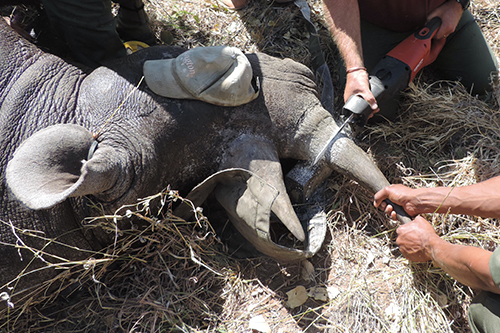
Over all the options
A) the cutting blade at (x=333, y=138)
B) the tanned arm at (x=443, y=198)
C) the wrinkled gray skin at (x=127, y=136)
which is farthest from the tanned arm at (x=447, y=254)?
the cutting blade at (x=333, y=138)

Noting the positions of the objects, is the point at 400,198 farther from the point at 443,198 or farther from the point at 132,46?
the point at 132,46

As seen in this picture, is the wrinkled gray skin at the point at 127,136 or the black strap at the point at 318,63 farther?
the black strap at the point at 318,63

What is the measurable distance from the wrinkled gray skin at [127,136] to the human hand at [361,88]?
259mm

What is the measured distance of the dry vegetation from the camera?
2553 mm

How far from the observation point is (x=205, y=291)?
8.87ft

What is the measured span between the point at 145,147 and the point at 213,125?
452 millimetres

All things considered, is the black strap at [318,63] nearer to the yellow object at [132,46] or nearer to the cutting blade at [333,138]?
the cutting blade at [333,138]

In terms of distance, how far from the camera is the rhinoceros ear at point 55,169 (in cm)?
182

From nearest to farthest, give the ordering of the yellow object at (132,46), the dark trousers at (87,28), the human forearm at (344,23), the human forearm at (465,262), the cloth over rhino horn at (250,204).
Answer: the human forearm at (465,262), the cloth over rhino horn at (250,204), the dark trousers at (87,28), the human forearm at (344,23), the yellow object at (132,46)

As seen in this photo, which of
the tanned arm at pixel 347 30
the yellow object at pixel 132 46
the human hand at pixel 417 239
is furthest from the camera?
the yellow object at pixel 132 46

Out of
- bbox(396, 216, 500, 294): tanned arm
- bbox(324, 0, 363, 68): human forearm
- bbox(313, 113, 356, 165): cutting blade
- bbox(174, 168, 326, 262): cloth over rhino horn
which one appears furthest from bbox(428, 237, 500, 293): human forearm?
bbox(324, 0, 363, 68): human forearm

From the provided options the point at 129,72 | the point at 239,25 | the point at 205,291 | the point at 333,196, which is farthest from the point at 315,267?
the point at 239,25

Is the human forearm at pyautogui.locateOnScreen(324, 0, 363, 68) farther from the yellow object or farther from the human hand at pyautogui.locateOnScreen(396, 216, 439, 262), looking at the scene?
the yellow object

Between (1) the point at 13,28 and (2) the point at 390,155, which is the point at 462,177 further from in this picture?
(1) the point at 13,28
